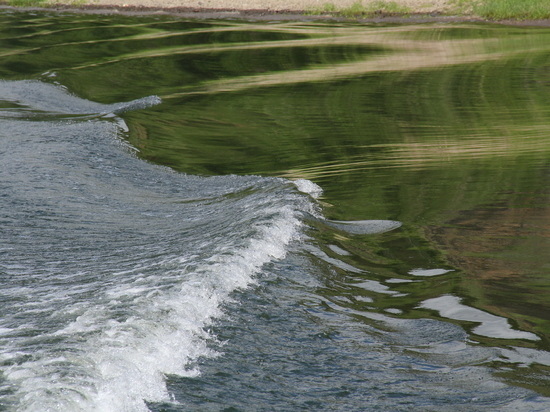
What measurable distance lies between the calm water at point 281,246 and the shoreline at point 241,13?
310 inches

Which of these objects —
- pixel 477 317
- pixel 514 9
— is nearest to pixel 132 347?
pixel 477 317

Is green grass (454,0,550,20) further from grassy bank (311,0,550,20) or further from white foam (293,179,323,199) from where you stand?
white foam (293,179,323,199)

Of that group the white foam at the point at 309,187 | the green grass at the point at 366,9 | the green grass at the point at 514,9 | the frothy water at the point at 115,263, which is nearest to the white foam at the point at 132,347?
the frothy water at the point at 115,263

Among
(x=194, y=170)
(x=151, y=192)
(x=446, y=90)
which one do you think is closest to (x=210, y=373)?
(x=151, y=192)

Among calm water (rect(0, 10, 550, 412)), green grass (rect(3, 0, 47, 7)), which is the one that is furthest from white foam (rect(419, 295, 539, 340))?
green grass (rect(3, 0, 47, 7))

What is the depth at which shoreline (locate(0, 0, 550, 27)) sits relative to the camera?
18.5 metres

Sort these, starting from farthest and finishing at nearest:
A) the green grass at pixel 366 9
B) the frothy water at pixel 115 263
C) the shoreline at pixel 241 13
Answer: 1. the green grass at pixel 366 9
2. the shoreline at pixel 241 13
3. the frothy water at pixel 115 263

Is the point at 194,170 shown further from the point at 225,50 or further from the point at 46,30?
the point at 46,30

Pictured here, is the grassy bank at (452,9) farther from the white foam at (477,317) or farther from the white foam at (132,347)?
the white foam at (132,347)

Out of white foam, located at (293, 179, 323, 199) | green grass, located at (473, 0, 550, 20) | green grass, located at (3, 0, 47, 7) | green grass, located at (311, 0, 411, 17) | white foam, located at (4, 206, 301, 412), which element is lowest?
white foam, located at (4, 206, 301, 412)

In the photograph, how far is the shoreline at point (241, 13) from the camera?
18.5 meters

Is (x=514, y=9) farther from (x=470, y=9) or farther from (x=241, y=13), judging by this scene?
(x=241, y=13)

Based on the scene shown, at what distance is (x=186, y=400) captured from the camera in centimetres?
253

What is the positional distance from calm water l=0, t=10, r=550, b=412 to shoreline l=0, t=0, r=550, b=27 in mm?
7870
